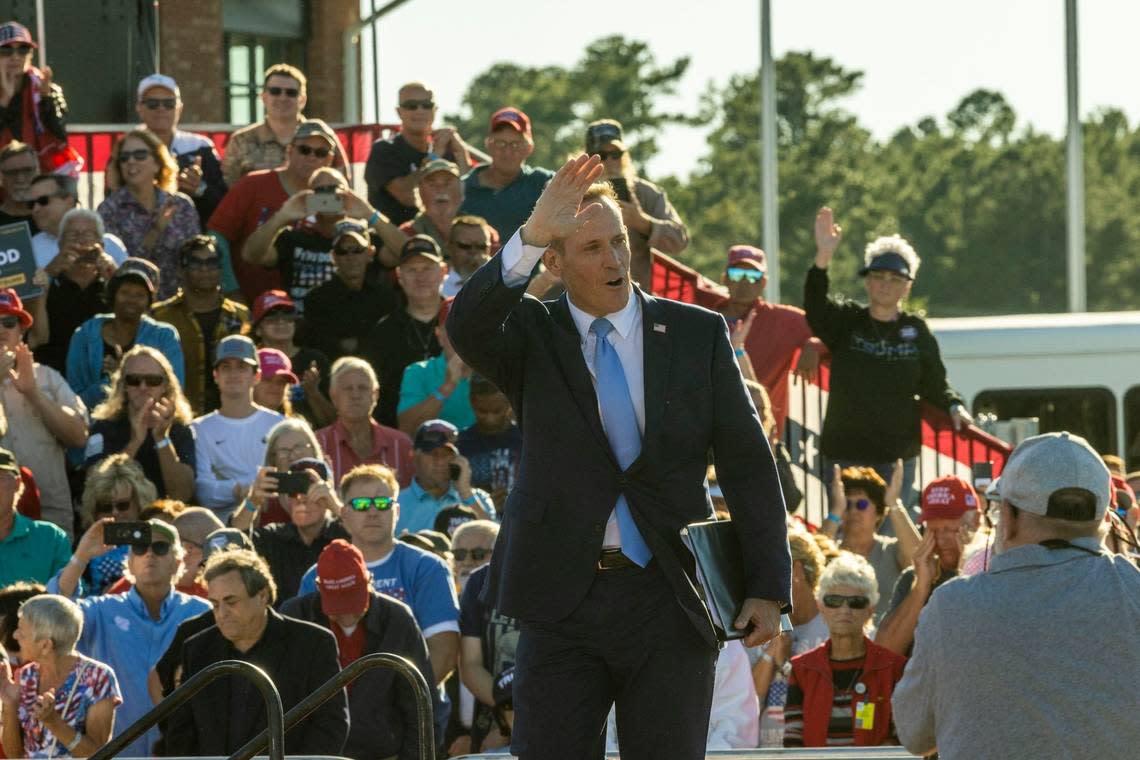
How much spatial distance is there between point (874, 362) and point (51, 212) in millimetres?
4779

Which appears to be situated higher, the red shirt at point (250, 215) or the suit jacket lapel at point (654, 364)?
the red shirt at point (250, 215)

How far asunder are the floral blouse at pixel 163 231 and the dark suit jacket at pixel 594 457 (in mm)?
7966

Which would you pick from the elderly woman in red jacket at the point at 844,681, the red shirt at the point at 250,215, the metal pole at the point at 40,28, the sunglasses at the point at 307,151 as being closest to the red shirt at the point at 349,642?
the elderly woman in red jacket at the point at 844,681

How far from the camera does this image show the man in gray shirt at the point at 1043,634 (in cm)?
497

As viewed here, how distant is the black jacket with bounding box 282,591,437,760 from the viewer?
8.88 meters

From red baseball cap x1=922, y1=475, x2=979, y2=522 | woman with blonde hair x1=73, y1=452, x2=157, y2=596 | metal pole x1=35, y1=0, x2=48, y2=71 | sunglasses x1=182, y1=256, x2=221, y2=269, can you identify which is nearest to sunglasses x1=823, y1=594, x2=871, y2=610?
red baseball cap x1=922, y1=475, x2=979, y2=522

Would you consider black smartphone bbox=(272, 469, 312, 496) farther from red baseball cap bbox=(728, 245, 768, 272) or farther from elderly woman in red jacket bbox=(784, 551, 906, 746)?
red baseball cap bbox=(728, 245, 768, 272)

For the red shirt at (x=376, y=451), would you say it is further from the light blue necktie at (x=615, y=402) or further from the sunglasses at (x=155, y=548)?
the light blue necktie at (x=615, y=402)

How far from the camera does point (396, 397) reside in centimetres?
1245

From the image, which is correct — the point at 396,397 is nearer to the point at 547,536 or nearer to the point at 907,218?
the point at 547,536

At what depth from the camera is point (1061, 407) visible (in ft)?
53.1

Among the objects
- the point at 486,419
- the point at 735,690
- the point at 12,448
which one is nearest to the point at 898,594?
the point at 735,690

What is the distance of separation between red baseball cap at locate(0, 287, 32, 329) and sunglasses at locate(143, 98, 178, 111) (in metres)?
2.76

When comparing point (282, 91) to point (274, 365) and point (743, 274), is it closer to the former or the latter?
point (274, 365)
